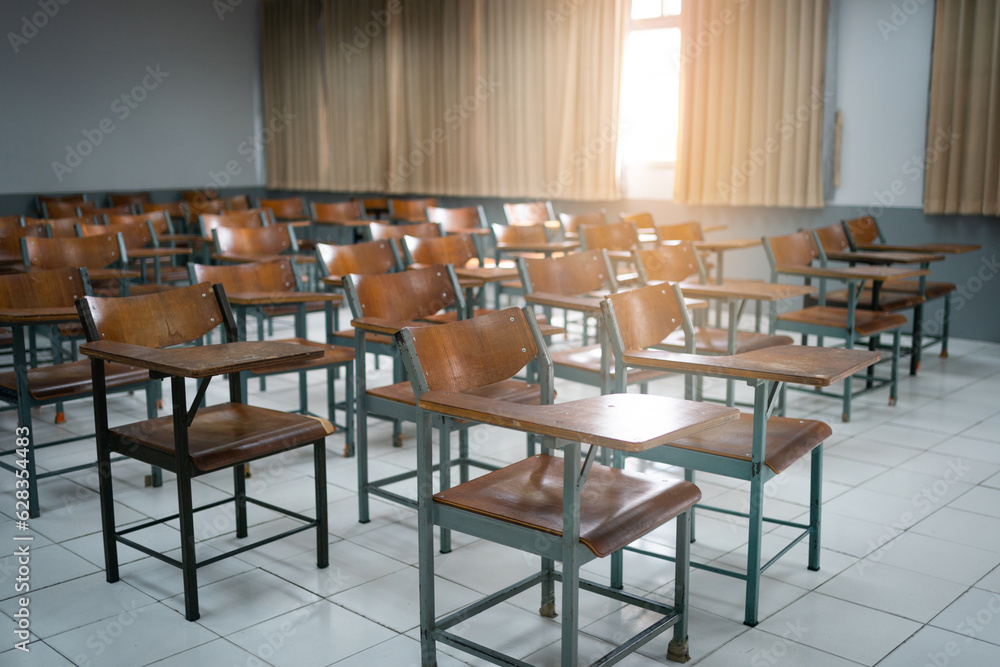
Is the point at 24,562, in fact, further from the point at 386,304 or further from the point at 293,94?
the point at 293,94

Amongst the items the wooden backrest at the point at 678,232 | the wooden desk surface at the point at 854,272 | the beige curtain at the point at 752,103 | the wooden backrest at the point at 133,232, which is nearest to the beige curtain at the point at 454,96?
the beige curtain at the point at 752,103

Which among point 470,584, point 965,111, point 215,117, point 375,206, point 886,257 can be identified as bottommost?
point 470,584

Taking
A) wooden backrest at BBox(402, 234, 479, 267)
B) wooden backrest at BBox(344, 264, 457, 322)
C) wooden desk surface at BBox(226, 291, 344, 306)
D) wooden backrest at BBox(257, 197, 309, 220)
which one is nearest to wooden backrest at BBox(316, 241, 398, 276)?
wooden backrest at BBox(402, 234, 479, 267)

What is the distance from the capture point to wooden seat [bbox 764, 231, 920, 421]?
13.3ft

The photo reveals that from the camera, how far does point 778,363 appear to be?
6.91ft

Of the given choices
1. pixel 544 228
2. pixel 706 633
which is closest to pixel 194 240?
pixel 544 228

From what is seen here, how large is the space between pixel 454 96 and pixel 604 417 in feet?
24.4

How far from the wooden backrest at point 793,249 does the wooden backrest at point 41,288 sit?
3.01 m

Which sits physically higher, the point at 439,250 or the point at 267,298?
the point at 439,250

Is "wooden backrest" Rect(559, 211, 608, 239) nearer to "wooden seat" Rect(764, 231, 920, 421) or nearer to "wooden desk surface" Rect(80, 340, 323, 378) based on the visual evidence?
"wooden seat" Rect(764, 231, 920, 421)

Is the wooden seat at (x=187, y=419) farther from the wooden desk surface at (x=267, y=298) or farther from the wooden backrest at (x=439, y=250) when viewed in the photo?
the wooden backrest at (x=439, y=250)

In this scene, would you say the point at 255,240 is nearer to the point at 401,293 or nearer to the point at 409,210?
the point at 401,293

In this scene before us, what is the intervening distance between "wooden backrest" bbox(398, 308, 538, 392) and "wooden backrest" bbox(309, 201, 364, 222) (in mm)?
4831

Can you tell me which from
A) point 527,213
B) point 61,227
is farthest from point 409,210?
point 61,227
